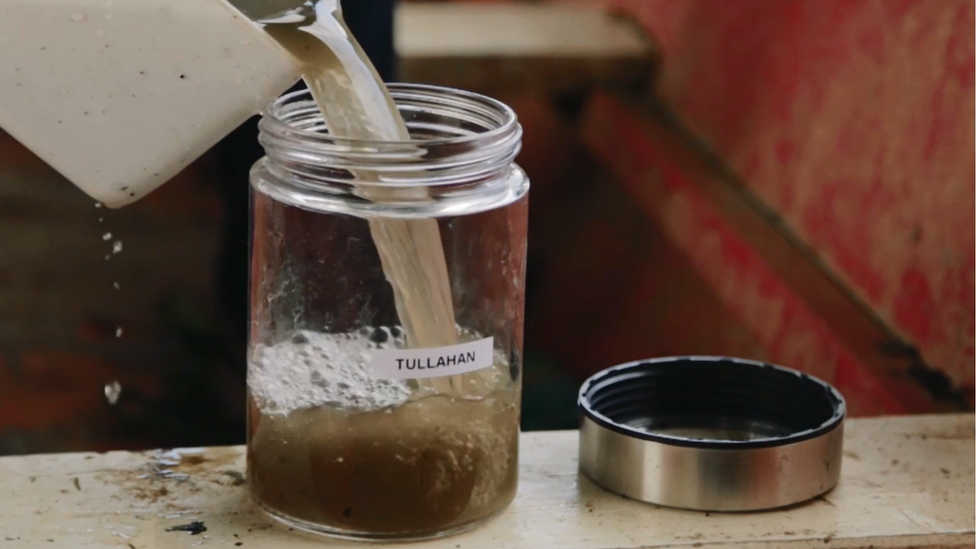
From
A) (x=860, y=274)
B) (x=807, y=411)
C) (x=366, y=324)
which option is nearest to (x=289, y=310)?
(x=366, y=324)

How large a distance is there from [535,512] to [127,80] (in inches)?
14.0

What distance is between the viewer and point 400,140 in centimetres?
71

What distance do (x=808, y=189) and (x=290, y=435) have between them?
0.75m

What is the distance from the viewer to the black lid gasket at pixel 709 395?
0.86m

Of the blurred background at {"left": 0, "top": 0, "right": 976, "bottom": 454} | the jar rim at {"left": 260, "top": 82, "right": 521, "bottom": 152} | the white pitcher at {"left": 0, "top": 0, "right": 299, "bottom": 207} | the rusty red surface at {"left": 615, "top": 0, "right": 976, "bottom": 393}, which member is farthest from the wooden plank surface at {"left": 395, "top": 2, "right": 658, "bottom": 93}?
the white pitcher at {"left": 0, "top": 0, "right": 299, "bottom": 207}

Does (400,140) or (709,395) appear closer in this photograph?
(400,140)

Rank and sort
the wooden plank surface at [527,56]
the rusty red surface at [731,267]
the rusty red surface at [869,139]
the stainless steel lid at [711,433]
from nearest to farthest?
the stainless steel lid at [711,433]
the rusty red surface at [869,139]
the rusty red surface at [731,267]
the wooden plank surface at [527,56]

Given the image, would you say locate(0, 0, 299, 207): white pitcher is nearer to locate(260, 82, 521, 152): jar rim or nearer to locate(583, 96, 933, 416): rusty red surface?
locate(260, 82, 521, 152): jar rim

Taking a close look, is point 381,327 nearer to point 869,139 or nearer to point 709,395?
point 709,395

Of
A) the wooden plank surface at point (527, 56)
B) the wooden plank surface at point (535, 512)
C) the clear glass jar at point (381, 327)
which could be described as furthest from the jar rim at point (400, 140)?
the wooden plank surface at point (527, 56)

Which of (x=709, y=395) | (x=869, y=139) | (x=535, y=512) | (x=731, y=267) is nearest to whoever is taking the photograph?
(x=535, y=512)

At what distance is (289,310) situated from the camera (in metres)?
0.75

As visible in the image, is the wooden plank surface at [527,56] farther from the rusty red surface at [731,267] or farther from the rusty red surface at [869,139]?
the rusty red surface at [869,139]

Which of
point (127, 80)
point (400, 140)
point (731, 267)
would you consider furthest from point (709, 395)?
point (731, 267)
